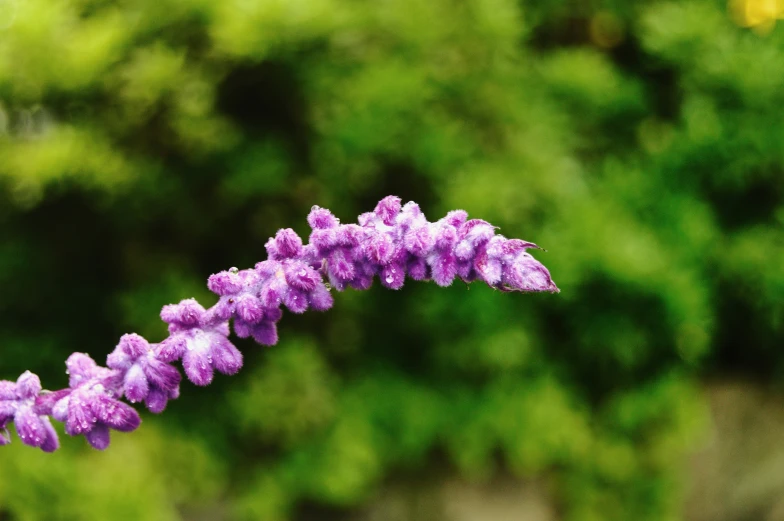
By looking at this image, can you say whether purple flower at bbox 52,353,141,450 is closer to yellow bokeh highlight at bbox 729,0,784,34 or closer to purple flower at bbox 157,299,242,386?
purple flower at bbox 157,299,242,386

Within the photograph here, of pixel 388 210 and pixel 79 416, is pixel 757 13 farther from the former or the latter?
pixel 79 416

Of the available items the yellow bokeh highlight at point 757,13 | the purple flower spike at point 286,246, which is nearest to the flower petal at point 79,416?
the purple flower spike at point 286,246

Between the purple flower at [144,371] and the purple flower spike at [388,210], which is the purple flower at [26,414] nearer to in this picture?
the purple flower at [144,371]

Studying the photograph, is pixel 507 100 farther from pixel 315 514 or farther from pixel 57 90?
pixel 315 514

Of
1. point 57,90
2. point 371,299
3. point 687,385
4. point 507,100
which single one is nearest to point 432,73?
point 507,100

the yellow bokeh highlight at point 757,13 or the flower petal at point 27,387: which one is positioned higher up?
A: the yellow bokeh highlight at point 757,13

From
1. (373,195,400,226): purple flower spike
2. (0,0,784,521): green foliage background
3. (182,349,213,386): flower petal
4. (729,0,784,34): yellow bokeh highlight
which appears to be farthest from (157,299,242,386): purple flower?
(729,0,784,34): yellow bokeh highlight

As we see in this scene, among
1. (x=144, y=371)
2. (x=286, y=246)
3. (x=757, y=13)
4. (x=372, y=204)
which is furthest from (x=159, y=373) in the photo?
(x=757, y=13)

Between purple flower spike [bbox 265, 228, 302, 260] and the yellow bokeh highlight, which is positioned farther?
the yellow bokeh highlight
